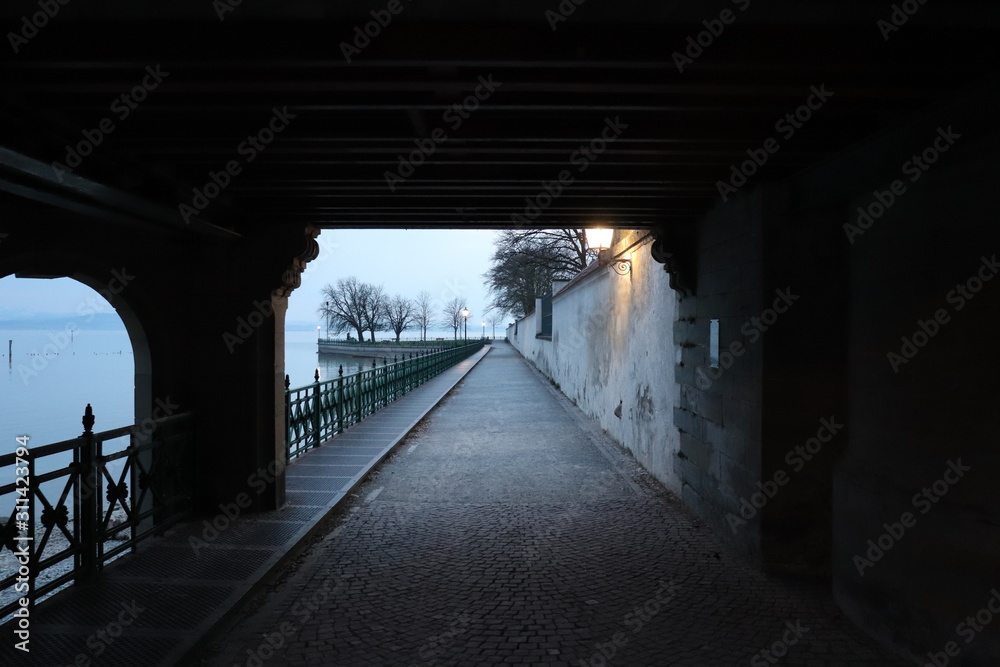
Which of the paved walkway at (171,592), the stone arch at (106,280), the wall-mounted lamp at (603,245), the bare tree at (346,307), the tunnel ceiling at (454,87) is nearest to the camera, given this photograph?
the tunnel ceiling at (454,87)

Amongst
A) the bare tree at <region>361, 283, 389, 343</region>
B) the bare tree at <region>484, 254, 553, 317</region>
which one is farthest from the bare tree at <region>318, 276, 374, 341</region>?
the bare tree at <region>484, 254, 553, 317</region>

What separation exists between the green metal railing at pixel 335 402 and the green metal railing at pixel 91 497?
2.08 meters

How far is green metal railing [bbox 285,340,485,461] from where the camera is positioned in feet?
31.6

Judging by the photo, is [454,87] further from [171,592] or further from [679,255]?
[679,255]

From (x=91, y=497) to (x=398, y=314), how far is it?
317ft

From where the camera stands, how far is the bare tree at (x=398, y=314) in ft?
321

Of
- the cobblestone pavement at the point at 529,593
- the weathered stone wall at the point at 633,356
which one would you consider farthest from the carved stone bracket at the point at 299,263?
the weathered stone wall at the point at 633,356

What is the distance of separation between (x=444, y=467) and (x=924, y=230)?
7.20 metres

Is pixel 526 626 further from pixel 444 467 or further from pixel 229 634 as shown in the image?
pixel 444 467

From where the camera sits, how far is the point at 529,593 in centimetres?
481

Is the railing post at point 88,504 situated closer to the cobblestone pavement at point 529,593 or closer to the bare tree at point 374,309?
the cobblestone pavement at point 529,593

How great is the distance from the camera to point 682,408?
7461 millimetres

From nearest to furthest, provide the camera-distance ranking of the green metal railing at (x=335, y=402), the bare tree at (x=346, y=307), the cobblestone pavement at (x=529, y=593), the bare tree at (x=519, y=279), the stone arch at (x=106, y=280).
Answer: the cobblestone pavement at (x=529, y=593) → the stone arch at (x=106, y=280) → the green metal railing at (x=335, y=402) → the bare tree at (x=519, y=279) → the bare tree at (x=346, y=307)

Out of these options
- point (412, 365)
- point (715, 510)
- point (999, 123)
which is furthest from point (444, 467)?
point (412, 365)
